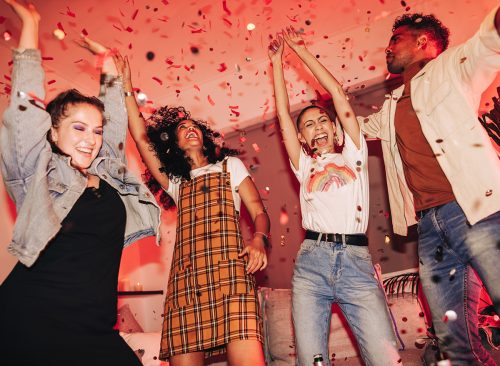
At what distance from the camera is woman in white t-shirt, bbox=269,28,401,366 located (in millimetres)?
1925

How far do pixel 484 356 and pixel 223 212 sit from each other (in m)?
1.48

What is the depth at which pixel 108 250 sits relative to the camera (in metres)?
1.57

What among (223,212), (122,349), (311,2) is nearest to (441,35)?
(311,2)

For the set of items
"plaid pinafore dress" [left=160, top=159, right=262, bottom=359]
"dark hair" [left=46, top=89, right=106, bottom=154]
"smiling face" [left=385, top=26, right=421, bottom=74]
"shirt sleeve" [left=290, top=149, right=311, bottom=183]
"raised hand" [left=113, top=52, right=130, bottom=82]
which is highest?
"smiling face" [left=385, top=26, right=421, bottom=74]

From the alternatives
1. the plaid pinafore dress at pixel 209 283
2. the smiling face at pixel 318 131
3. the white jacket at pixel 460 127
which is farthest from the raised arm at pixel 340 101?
the plaid pinafore dress at pixel 209 283

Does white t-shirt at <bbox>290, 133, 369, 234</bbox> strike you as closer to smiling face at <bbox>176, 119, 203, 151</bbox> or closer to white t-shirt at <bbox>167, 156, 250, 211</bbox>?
white t-shirt at <bbox>167, 156, 250, 211</bbox>

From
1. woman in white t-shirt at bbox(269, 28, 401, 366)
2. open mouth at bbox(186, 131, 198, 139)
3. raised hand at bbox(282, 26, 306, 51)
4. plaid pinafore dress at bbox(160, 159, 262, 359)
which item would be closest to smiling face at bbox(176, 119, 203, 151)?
open mouth at bbox(186, 131, 198, 139)

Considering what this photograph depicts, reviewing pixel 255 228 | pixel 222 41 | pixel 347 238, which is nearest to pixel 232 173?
pixel 255 228

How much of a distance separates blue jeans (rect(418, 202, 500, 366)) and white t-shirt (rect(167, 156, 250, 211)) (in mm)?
1051

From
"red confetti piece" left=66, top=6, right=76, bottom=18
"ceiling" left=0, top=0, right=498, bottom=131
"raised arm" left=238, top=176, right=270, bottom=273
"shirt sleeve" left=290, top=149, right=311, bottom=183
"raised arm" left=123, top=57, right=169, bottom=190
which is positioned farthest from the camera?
"ceiling" left=0, top=0, right=498, bottom=131

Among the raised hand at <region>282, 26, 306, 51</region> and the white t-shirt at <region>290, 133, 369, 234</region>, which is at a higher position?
the raised hand at <region>282, 26, 306, 51</region>

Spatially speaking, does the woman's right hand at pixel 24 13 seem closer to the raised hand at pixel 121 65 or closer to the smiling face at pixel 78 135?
the smiling face at pixel 78 135

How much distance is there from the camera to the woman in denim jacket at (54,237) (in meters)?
1.31

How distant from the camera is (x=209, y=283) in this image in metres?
2.11
